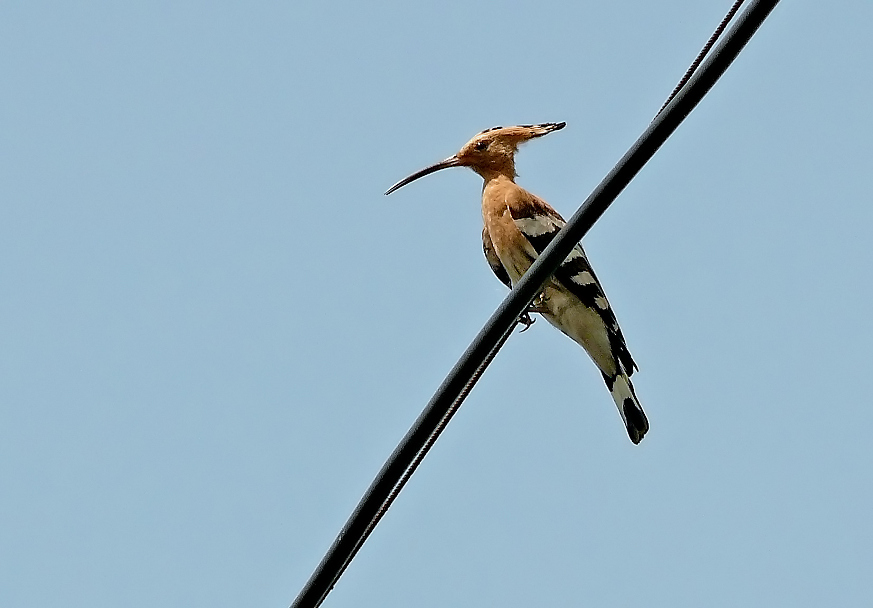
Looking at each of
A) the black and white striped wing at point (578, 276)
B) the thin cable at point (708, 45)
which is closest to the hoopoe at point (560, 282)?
the black and white striped wing at point (578, 276)

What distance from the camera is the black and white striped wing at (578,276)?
219 inches

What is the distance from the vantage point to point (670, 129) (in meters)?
2.44

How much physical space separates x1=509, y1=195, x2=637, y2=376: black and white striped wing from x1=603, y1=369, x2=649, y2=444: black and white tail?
8cm

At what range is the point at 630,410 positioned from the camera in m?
5.53

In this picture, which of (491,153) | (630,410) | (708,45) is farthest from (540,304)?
(708,45)

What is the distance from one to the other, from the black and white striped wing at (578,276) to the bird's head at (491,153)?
0.56 m

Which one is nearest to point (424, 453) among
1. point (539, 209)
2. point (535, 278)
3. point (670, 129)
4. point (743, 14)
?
point (535, 278)

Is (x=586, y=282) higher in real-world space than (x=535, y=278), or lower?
higher

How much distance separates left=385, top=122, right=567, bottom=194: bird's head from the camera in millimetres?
6379

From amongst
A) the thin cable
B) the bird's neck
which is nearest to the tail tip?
the bird's neck

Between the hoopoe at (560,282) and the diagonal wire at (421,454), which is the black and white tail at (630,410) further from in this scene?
the diagonal wire at (421,454)

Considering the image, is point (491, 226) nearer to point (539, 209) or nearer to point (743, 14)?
point (539, 209)

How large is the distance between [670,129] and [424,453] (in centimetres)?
86

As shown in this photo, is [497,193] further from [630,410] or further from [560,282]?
[630,410]
